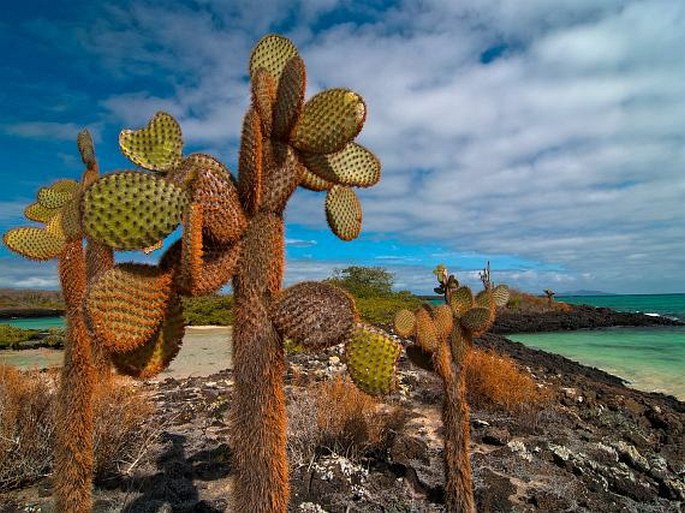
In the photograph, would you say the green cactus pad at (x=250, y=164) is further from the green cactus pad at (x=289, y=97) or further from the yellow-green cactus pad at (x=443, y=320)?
the yellow-green cactus pad at (x=443, y=320)

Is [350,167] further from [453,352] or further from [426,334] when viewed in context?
[453,352]

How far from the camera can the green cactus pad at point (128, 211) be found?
5.13 ft

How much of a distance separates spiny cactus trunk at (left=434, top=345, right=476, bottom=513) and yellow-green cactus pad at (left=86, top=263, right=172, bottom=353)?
3175mm

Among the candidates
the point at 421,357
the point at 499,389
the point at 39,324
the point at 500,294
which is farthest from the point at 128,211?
the point at 39,324

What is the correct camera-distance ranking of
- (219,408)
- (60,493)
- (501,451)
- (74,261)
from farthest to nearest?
(219,408) < (501,451) < (74,261) < (60,493)

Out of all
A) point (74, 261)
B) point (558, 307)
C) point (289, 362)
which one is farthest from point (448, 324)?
point (558, 307)

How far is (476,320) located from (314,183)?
3025 millimetres

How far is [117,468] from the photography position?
4777 mm

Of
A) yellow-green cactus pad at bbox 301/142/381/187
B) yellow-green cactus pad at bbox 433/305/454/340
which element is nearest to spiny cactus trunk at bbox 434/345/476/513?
yellow-green cactus pad at bbox 433/305/454/340

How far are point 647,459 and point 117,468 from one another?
581 centimetres

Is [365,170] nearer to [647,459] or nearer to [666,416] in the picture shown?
[647,459]

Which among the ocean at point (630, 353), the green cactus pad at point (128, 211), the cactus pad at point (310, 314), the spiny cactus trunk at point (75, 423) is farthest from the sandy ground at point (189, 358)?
the ocean at point (630, 353)

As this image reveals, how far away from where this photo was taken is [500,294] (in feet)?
19.1

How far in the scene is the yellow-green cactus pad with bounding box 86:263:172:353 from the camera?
1.52 metres
